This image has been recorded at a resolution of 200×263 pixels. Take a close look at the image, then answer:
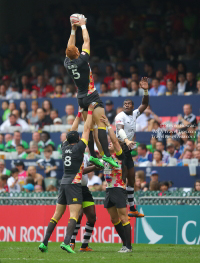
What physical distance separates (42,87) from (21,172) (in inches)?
200

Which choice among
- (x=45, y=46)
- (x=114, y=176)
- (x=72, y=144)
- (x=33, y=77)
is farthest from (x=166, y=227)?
(x=45, y=46)

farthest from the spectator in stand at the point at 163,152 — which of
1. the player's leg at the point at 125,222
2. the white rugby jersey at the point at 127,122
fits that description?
the player's leg at the point at 125,222

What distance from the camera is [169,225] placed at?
15.0 metres

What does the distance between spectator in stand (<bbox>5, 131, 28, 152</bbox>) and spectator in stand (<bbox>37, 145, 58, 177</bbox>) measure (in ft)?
5.16

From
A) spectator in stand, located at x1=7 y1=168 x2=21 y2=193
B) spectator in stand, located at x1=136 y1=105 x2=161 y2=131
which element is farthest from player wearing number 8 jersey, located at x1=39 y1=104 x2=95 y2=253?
spectator in stand, located at x1=136 y1=105 x2=161 y2=131

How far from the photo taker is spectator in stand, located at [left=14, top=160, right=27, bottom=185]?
17516 millimetres

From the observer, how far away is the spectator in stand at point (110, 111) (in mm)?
18453

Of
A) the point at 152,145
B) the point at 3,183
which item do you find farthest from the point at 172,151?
the point at 3,183

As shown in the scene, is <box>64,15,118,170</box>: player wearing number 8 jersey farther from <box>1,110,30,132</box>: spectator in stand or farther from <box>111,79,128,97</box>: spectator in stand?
<box>1,110,30,132</box>: spectator in stand

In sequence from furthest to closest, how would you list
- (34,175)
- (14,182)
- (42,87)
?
1. (42,87)
2. (14,182)
3. (34,175)

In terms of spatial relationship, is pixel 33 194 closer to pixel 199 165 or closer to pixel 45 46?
pixel 199 165

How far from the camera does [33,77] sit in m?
22.7

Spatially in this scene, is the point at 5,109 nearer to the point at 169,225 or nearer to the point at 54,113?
the point at 54,113

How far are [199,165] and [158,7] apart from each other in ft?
28.5
